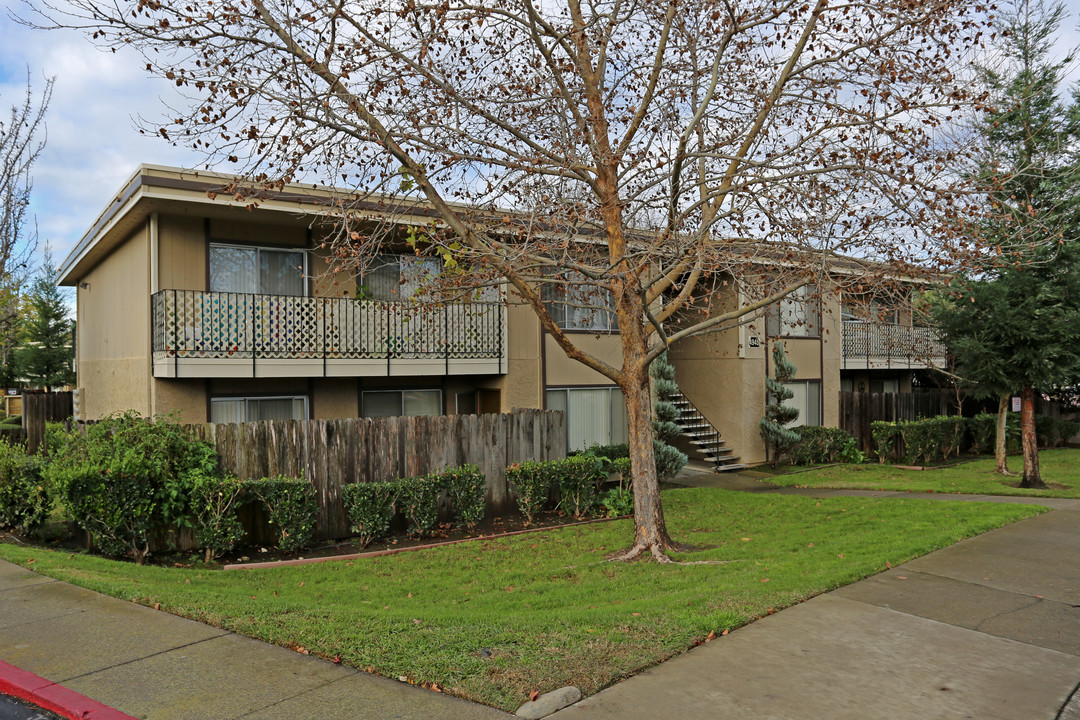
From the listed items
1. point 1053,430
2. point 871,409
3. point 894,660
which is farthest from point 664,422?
point 1053,430

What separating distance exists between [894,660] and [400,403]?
12.1 metres

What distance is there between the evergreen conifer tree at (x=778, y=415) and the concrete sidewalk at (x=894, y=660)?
1181cm

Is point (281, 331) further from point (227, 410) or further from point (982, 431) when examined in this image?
point (982, 431)

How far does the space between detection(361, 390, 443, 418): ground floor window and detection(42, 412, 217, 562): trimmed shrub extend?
5302 mm

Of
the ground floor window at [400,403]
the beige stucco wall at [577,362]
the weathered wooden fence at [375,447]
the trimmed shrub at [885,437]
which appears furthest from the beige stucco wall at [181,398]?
the trimmed shrub at [885,437]

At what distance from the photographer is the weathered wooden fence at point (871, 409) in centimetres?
2203

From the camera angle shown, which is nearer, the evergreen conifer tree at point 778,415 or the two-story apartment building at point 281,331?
the two-story apartment building at point 281,331

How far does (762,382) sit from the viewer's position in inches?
803

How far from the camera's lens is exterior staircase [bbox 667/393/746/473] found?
19438mm

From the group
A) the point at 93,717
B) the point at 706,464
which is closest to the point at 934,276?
the point at 93,717

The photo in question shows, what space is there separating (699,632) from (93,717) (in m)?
4.03

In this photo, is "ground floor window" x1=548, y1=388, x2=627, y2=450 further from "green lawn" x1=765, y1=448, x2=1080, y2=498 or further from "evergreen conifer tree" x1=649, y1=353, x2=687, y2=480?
"green lawn" x1=765, y1=448, x2=1080, y2=498

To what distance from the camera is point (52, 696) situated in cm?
477

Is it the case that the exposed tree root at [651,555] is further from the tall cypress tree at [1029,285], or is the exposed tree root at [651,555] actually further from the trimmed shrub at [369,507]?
the tall cypress tree at [1029,285]
